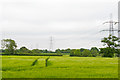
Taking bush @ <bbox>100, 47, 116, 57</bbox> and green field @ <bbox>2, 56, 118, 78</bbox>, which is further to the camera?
bush @ <bbox>100, 47, 116, 57</bbox>

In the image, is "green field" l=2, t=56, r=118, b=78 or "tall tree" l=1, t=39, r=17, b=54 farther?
"tall tree" l=1, t=39, r=17, b=54

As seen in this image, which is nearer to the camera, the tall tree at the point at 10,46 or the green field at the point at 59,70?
the green field at the point at 59,70

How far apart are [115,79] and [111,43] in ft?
186

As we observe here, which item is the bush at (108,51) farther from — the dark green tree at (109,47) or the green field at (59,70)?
the green field at (59,70)

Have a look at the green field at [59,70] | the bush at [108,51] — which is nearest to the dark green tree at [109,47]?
the bush at [108,51]

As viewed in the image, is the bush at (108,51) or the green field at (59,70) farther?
the bush at (108,51)

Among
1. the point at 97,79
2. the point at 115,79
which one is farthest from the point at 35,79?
the point at 115,79

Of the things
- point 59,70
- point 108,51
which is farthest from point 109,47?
point 59,70

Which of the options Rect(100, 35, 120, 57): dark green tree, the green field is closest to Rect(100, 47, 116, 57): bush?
Rect(100, 35, 120, 57): dark green tree

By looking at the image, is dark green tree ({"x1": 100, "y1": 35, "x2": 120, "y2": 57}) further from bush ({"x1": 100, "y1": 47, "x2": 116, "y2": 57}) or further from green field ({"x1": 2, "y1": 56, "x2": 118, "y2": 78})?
green field ({"x1": 2, "y1": 56, "x2": 118, "y2": 78})

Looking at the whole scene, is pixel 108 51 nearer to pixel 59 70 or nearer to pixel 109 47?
pixel 109 47

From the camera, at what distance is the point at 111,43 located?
66.6 m

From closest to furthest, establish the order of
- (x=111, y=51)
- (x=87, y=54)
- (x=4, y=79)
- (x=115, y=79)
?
(x=4, y=79)
(x=115, y=79)
(x=111, y=51)
(x=87, y=54)

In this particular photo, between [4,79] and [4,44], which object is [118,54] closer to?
[4,44]
